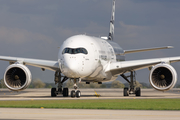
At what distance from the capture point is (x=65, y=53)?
23812mm

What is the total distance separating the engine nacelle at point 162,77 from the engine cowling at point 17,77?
27.5 feet

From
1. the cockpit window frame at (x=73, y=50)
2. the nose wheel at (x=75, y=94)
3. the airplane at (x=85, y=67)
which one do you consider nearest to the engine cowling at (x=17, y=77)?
the airplane at (x=85, y=67)

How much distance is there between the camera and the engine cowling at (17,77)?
81.6 ft

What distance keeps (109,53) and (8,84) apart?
879 cm

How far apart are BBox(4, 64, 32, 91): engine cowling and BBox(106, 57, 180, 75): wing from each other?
252 inches

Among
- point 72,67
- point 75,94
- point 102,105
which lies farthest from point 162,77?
point 102,105

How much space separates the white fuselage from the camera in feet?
76.9

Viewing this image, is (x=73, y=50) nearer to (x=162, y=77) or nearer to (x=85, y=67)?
(x=85, y=67)

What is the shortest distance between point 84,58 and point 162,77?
5381 millimetres

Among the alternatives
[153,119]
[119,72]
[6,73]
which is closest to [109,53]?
[119,72]

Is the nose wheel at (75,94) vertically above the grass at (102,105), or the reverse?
the nose wheel at (75,94)

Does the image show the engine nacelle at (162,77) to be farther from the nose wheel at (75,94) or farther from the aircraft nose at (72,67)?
the aircraft nose at (72,67)

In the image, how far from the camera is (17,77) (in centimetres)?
2539

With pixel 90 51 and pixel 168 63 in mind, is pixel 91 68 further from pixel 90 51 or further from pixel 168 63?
pixel 168 63
